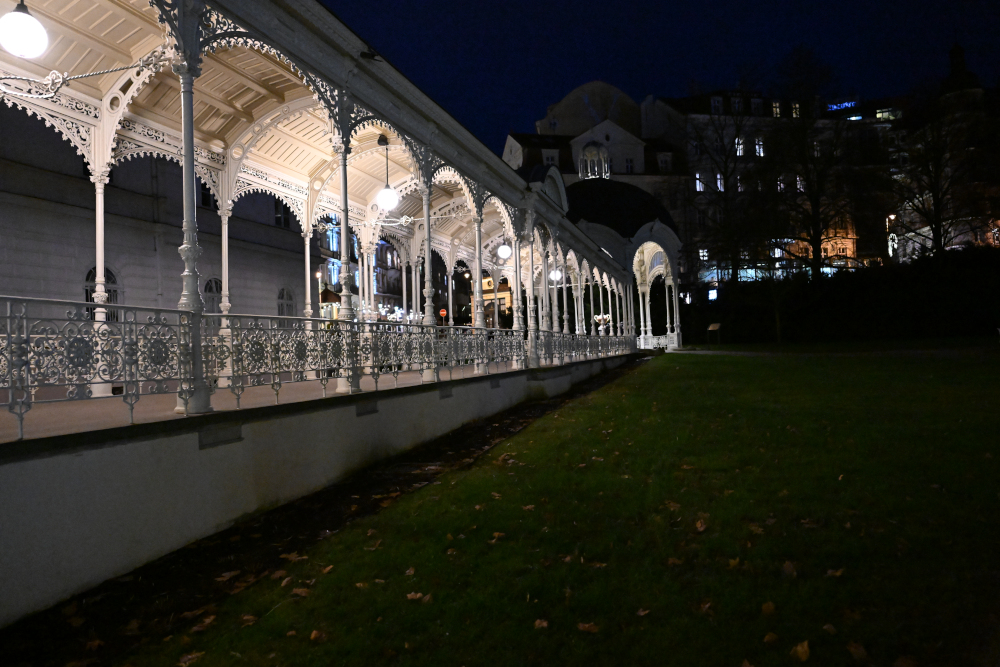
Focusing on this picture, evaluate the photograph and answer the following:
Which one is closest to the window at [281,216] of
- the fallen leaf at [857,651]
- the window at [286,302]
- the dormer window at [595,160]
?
the window at [286,302]

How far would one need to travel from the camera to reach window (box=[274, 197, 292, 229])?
20.8 meters

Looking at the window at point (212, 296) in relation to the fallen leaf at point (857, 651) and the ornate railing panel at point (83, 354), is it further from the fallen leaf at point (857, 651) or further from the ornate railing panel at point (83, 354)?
the fallen leaf at point (857, 651)

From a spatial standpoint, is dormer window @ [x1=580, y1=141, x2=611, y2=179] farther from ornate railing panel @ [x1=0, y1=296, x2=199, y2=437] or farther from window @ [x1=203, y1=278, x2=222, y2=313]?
ornate railing panel @ [x1=0, y1=296, x2=199, y2=437]

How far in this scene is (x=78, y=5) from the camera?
7.50 meters

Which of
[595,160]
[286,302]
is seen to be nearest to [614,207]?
[595,160]

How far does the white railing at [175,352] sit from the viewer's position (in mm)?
4359

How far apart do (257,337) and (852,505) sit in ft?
19.8

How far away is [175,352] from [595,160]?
5088 centimetres

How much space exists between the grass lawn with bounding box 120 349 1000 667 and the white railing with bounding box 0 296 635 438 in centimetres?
199

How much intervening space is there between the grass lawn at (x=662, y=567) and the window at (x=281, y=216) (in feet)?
52.7

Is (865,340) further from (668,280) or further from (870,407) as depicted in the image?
(870,407)

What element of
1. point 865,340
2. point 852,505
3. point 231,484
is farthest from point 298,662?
point 865,340

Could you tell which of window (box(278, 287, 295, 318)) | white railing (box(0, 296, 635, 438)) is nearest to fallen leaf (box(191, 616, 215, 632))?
white railing (box(0, 296, 635, 438))

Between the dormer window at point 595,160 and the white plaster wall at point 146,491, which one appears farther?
the dormer window at point 595,160
